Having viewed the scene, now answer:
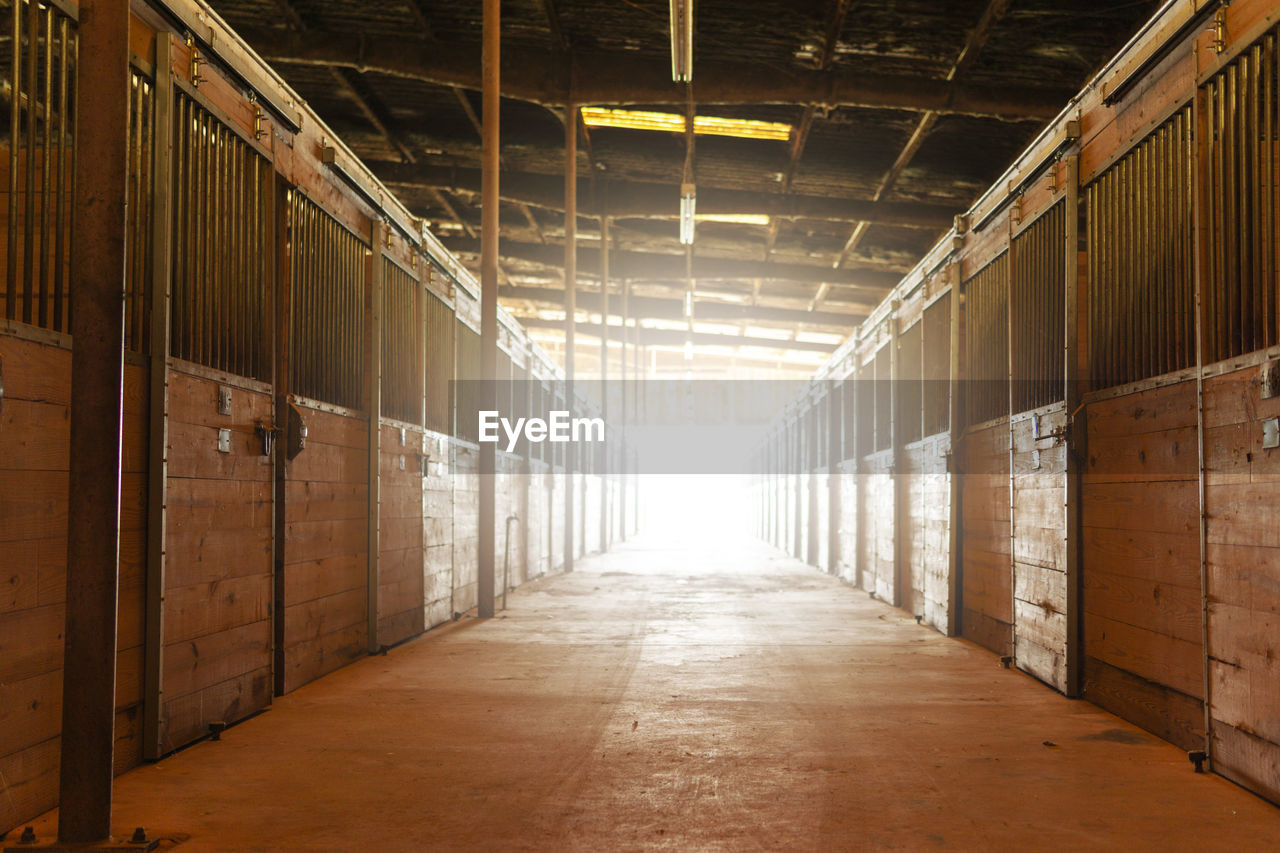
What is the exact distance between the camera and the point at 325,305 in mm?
7129

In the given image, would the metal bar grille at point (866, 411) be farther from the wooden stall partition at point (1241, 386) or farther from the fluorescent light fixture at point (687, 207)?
the wooden stall partition at point (1241, 386)

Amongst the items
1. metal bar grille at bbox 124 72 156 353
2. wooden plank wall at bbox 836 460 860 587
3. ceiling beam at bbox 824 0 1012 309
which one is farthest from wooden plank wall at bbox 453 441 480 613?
ceiling beam at bbox 824 0 1012 309

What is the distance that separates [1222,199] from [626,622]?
6937 mm

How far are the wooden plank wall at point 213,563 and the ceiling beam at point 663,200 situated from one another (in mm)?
11378

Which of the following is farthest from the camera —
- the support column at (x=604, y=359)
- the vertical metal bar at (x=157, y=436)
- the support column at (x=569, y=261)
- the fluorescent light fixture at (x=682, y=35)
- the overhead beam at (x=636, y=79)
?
the support column at (x=604, y=359)

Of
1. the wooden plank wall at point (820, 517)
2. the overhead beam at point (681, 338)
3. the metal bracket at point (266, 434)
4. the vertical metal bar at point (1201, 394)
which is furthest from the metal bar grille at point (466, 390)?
the overhead beam at point (681, 338)

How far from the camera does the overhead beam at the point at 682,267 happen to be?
20562 mm

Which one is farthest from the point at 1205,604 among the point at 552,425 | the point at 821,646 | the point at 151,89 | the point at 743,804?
the point at 552,425

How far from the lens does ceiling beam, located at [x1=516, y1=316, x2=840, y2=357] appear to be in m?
28.5

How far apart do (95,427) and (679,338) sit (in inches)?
1055

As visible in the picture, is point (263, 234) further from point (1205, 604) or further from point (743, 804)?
point (1205, 604)

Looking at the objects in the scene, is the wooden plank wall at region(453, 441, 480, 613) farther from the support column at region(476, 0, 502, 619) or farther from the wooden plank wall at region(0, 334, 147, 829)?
the wooden plank wall at region(0, 334, 147, 829)

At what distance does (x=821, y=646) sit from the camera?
340 inches

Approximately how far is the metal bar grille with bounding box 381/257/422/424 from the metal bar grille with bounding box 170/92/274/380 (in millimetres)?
2429
